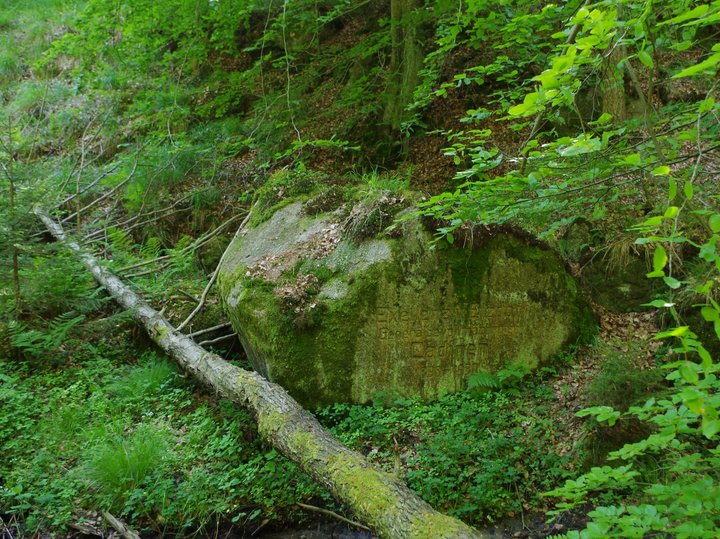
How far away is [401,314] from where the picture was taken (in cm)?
517

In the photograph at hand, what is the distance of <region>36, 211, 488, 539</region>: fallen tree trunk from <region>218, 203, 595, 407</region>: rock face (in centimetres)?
52

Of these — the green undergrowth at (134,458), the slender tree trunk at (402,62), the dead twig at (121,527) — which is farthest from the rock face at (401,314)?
the slender tree trunk at (402,62)

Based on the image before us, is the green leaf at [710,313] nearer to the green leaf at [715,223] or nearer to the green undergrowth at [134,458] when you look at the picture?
the green leaf at [715,223]

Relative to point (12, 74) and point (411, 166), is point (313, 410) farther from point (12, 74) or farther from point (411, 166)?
point (12, 74)

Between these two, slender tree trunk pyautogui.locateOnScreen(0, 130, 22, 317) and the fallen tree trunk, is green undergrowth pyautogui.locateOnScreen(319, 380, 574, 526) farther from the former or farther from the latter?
slender tree trunk pyautogui.locateOnScreen(0, 130, 22, 317)

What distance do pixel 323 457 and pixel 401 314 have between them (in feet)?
6.15

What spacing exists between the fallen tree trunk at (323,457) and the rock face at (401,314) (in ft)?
1.72

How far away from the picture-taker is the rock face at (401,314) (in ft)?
16.7

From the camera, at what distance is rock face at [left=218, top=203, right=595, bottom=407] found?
5082 millimetres

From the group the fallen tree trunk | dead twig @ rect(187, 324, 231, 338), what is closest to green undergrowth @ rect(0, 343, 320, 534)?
the fallen tree trunk

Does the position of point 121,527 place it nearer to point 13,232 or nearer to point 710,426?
point 13,232

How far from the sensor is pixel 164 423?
507 cm

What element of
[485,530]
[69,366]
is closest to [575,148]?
[485,530]

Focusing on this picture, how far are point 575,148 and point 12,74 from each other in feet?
52.1
